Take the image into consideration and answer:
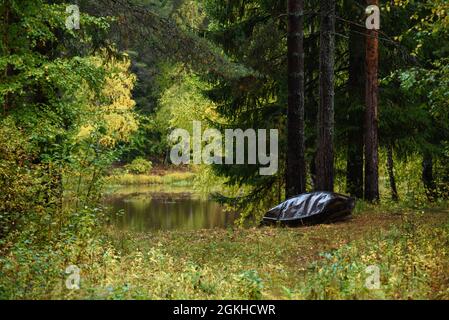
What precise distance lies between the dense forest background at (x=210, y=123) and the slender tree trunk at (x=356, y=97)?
1.6 inches

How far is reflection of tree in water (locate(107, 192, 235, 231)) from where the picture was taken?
26.4 m

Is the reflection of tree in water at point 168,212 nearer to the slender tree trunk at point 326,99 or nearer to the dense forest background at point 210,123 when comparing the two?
the dense forest background at point 210,123

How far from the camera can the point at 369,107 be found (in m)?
15.6

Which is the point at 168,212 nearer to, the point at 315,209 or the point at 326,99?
the point at 326,99

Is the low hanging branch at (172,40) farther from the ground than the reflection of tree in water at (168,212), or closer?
farther from the ground

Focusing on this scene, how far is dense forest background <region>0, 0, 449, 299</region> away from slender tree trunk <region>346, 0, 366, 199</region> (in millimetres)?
41

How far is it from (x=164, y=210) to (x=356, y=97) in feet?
61.0

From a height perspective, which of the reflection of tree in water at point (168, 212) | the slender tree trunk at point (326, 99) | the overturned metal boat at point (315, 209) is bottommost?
the reflection of tree in water at point (168, 212)

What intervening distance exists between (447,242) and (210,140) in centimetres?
2075

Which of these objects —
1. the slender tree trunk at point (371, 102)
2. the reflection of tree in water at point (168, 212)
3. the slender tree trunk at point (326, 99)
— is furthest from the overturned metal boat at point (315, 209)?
the reflection of tree in water at point (168, 212)

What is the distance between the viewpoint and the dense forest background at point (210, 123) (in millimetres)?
7828

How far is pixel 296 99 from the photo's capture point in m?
14.6
